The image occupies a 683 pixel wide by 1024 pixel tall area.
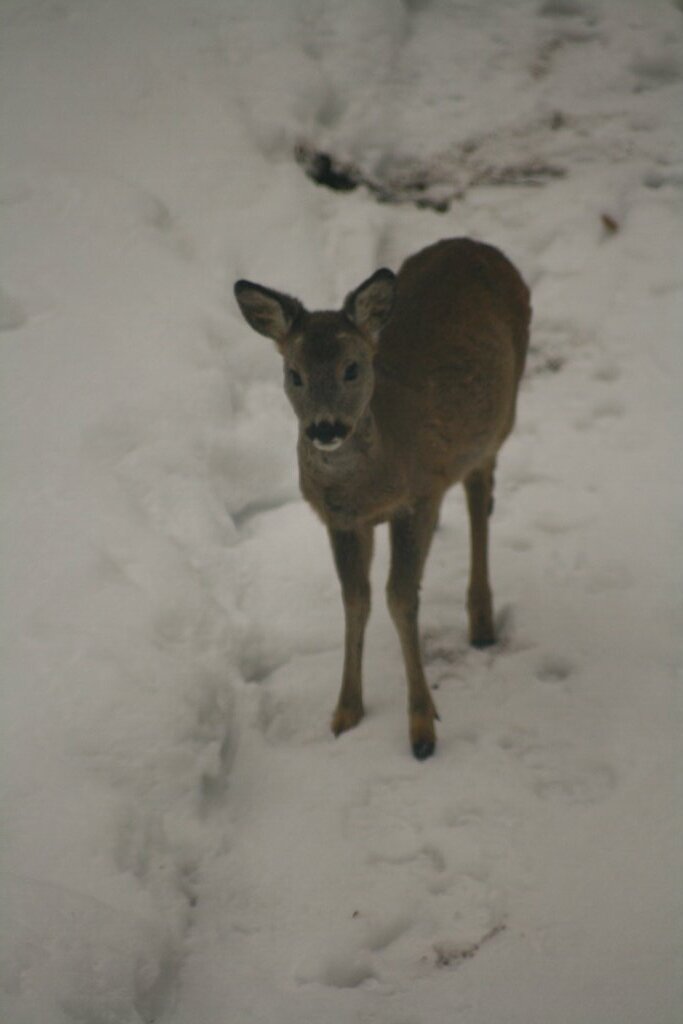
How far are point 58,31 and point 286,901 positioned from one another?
588 cm

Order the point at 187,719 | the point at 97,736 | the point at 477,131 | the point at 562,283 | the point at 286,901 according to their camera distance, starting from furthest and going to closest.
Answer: the point at 477,131 < the point at 562,283 < the point at 187,719 < the point at 97,736 < the point at 286,901

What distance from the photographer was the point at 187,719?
359 centimetres

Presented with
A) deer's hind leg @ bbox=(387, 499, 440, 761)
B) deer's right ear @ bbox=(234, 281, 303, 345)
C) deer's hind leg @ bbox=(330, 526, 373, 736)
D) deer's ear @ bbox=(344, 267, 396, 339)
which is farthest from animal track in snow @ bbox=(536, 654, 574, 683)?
deer's right ear @ bbox=(234, 281, 303, 345)

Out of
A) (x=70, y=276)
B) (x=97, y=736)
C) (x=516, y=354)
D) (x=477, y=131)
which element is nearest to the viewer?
(x=97, y=736)

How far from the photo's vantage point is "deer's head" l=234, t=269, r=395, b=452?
10.5 ft

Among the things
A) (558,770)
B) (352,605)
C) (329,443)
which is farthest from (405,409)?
(558,770)

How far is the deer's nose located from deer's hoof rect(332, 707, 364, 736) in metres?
1.20

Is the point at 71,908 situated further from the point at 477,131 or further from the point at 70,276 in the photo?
the point at 477,131

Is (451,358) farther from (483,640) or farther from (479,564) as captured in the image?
(483,640)

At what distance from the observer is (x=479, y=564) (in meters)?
4.31

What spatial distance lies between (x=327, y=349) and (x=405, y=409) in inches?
21.7

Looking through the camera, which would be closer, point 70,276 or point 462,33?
point 70,276

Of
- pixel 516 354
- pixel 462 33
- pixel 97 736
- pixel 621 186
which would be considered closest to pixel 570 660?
pixel 516 354

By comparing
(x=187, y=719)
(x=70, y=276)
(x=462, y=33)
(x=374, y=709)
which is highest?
(x=462, y=33)
